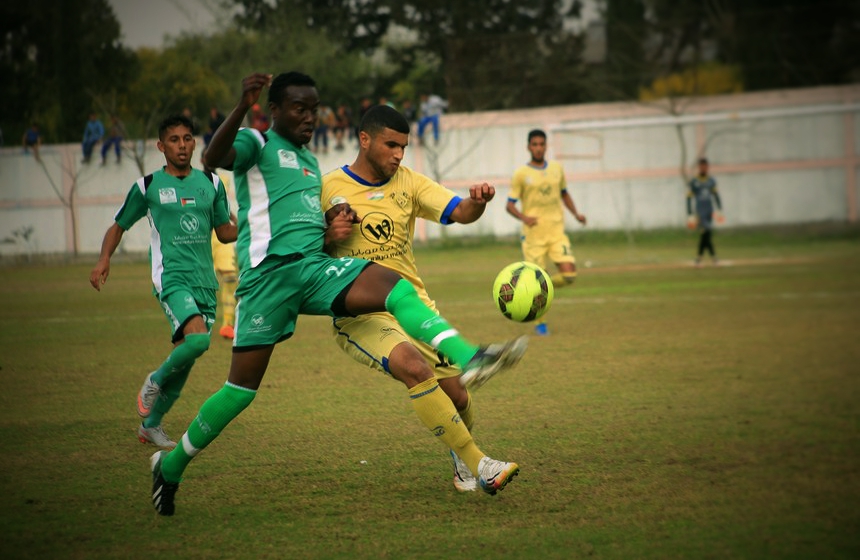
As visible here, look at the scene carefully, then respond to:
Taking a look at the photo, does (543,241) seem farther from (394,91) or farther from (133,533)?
(394,91)

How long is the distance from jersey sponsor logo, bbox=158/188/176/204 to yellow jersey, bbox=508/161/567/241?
260 inches

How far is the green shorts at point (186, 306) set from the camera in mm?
6809

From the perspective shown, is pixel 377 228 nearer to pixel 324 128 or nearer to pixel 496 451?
pixel 496 451

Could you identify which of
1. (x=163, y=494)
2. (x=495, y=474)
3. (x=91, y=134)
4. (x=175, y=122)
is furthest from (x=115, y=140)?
(x=495, y=474)

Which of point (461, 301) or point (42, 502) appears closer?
point (42, 502)

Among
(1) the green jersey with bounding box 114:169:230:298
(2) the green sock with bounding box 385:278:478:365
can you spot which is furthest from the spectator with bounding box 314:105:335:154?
(2) the green sock with bounding box 385:278:478:365

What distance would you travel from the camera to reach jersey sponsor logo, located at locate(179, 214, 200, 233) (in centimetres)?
717

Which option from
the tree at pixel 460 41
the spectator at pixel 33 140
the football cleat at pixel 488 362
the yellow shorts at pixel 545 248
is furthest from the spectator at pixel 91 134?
the football cleat at pixel 488 362

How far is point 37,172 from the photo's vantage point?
3312cm

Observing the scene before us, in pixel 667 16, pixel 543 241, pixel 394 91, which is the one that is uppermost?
pixel 667 16

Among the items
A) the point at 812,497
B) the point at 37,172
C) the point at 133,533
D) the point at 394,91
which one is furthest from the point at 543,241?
the point at 394,91

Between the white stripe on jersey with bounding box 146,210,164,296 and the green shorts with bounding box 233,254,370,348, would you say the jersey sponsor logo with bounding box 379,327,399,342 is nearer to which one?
the green shorts with bounding box 233,254,370,348

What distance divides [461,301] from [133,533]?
11.3 metres

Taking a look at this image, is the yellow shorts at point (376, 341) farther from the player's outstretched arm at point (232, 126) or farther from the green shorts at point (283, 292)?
the player's outstretched arm at point (232, 126)
